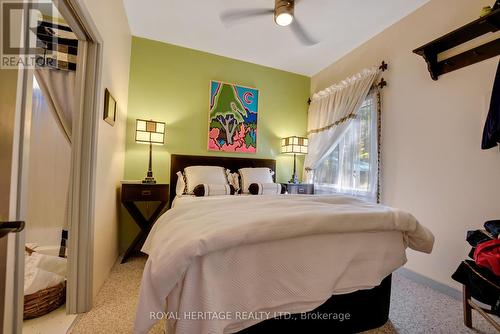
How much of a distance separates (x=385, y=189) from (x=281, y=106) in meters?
2.01

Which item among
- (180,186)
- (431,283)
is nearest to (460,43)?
(431,283)

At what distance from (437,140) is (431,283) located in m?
1.30

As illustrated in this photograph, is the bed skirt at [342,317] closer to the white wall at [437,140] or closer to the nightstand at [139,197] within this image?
the white wall at [437,140]

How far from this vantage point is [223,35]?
2.87 metres

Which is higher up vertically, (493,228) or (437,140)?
(437,140)

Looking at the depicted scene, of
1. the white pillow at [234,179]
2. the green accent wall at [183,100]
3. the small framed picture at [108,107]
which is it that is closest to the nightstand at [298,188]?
the green accent wall at [183,100]

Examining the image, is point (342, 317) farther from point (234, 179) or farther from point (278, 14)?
point (278, 14)

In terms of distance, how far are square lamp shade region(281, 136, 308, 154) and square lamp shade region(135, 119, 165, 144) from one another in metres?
Result: 1.83

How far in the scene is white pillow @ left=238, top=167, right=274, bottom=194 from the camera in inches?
119

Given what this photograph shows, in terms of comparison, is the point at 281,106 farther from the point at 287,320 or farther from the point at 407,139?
the point at 287,320

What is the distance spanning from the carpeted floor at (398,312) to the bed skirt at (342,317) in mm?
118

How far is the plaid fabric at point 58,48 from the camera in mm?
1522

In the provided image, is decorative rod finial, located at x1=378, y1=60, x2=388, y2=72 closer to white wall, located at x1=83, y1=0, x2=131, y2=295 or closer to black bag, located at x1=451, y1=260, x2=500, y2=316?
black bag, located at x1=451, y1=260, x2=500, y2=316

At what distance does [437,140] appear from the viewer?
6.82 ft
